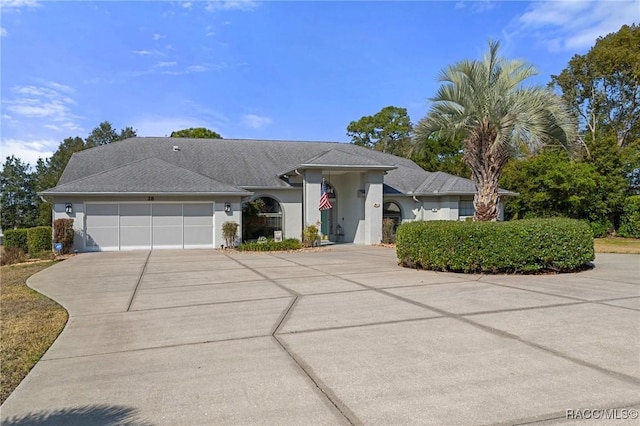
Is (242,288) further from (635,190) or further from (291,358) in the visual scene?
(635,190)

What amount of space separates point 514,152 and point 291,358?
10920 mm

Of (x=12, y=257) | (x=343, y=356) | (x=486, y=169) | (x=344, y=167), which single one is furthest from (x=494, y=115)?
(x=12, y=257)

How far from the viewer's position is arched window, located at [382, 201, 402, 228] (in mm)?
24266

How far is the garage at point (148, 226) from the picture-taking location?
61.9 feet

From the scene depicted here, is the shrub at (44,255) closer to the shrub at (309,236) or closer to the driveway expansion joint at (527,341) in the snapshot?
the shrub at (309,236)

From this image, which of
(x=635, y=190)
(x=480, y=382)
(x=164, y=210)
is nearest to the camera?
(x=480, y=382)

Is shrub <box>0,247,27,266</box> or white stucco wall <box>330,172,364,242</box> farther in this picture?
white stucco wall <box>330,172,364,242</box>

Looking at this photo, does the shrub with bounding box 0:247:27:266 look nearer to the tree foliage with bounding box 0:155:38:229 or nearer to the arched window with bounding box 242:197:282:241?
the arched window with bounding box 242:197:282:241

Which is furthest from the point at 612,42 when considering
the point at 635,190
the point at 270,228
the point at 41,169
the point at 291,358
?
the point at 41,169

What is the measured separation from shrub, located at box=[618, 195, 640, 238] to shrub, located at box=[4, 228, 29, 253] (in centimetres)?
3272

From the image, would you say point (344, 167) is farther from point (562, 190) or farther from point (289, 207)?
point (562, 190)

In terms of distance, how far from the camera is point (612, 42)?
33.1 metres

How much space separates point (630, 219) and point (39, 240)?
3218 centimetres

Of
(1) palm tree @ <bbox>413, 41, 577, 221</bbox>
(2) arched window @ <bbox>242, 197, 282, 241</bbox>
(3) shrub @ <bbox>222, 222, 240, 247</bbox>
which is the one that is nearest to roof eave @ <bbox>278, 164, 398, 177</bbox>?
(2) arched window @ <bbox>242, 197, 282, 241</bbox>
